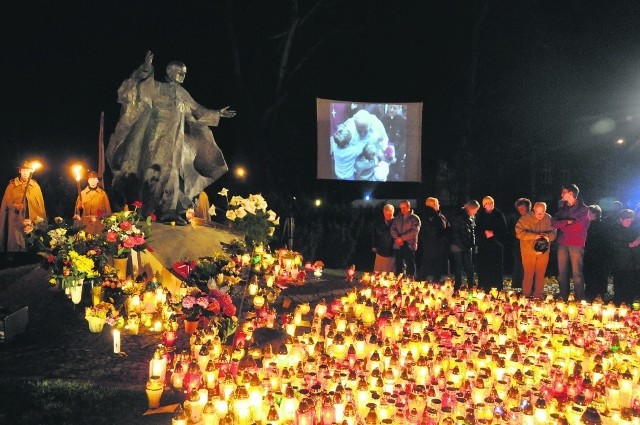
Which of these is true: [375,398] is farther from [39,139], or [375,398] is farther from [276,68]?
[276,68]

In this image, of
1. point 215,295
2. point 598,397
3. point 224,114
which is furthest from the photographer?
point 224,114

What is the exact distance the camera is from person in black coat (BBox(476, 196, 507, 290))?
8602 millimetres

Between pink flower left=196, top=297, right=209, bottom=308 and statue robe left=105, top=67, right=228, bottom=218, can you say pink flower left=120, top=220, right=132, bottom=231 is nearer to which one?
statue robe left=105, top=67, right=228, bottom=218

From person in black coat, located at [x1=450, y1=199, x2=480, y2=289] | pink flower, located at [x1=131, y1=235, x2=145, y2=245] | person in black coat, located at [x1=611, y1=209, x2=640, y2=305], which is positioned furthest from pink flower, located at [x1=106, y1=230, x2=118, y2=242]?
person in black coat, located at [x1=611, y1=209, x2=640, y2=305]

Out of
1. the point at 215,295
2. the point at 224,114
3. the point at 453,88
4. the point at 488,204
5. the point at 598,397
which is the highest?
the point at 453,88

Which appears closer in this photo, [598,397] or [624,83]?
[598,397]

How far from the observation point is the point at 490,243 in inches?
340

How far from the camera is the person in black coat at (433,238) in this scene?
9016 millimetres

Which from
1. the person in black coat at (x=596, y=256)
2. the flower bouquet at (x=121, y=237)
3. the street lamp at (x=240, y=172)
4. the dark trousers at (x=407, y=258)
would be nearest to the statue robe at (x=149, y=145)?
the flower bouquet at (x=121, y=237)

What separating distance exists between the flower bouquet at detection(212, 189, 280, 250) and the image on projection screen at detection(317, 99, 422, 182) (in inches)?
212

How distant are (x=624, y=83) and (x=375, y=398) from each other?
2125 centimetres

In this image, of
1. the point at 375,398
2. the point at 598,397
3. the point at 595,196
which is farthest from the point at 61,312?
the point at 595,196

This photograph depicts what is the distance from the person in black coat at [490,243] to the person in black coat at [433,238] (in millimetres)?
558

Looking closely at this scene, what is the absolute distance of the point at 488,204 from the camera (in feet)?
28.5
